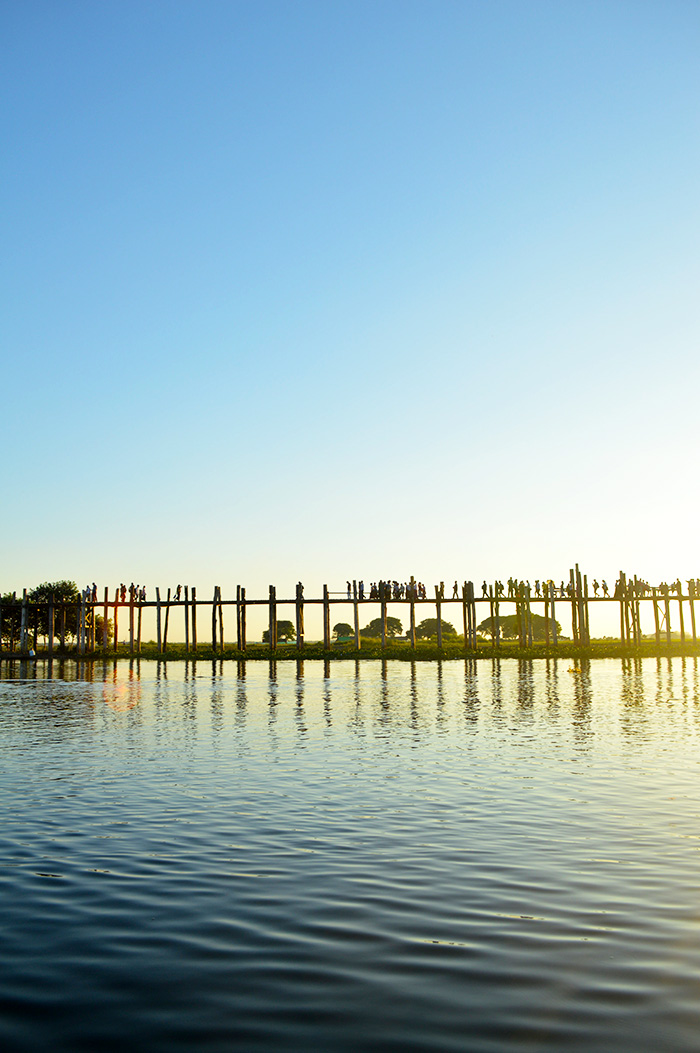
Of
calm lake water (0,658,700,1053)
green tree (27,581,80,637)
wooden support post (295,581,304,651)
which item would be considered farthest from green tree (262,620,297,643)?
calm lake water (0,658,700,1053)

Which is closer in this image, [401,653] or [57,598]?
[401,653]

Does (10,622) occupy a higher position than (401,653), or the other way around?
(10,622)

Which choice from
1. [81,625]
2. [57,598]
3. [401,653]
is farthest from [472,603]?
[57,598]

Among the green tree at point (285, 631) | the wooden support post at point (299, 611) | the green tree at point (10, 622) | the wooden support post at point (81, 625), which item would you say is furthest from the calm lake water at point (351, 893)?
the green tree at point (285, 631)

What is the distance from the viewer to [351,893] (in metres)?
7.28

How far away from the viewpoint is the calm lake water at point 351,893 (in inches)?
191

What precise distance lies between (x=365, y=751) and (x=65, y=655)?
50.8 m

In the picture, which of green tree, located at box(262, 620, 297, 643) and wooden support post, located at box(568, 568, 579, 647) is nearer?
wooden support post, located at box(568, 568, 579, 647)

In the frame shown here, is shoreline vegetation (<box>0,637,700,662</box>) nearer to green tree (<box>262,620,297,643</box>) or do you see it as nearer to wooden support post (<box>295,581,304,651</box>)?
wooden support post (<box>295,581,304,651</box>)

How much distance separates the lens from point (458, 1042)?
4.56m

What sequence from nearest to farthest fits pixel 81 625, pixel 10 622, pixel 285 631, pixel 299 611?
1. pixel 299 611
2. pixel 81 625
3. pixel 10 622
4. pixel 285 631

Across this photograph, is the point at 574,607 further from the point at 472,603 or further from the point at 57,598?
the point at 57,598

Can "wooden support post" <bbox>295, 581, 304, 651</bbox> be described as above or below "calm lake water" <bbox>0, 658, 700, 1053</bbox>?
above

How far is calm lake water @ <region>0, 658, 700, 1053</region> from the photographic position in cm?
486
